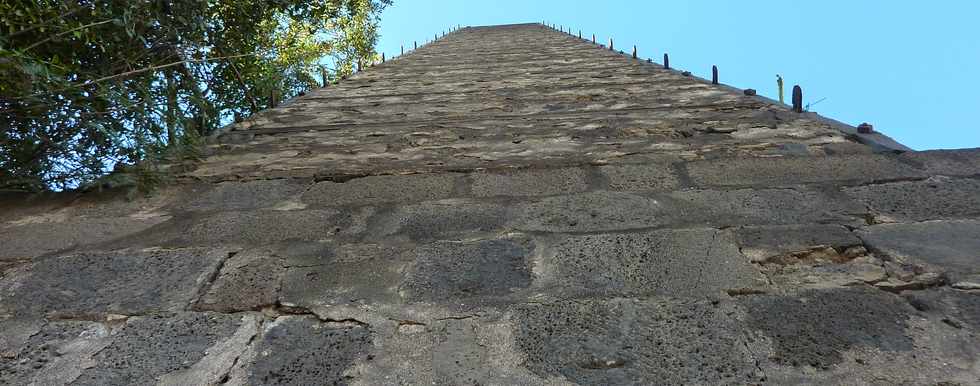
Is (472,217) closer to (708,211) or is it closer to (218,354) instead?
(708,211)

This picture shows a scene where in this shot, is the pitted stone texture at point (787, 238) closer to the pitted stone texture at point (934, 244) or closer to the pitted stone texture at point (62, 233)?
the pitted stone texture at point (934, 244)

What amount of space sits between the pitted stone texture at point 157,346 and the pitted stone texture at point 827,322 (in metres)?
1.26

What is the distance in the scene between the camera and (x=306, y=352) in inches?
58.7

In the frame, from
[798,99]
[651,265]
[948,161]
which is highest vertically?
[798,99]

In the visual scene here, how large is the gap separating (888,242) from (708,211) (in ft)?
1.66

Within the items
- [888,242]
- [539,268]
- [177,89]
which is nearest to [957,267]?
[888,242]

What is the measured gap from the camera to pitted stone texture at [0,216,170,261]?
206 cm

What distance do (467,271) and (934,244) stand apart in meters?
1.28

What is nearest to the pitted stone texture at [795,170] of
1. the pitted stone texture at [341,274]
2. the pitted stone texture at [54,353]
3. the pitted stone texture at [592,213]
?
the pitted stone texture at [592,213]

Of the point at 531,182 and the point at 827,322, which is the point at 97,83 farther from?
the point at 827,322

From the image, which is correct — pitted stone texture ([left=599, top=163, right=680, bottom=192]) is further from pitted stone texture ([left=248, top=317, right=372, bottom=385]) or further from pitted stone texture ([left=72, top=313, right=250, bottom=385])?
pitted stone texture ([left=72, top=313, right=250, bottom=385])

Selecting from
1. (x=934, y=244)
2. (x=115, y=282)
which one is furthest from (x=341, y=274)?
(x=934, y=244)

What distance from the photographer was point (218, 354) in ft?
4.95

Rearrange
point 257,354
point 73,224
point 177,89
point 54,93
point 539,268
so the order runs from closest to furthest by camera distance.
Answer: point 257,354
point 539,268
point 73,224
point 54,93
point 177,89
